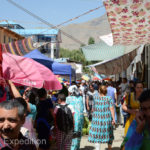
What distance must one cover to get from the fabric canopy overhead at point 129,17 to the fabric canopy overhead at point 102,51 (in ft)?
11.4

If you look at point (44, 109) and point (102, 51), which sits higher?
point (102, 51)

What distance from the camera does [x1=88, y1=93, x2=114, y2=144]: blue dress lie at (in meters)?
6.41

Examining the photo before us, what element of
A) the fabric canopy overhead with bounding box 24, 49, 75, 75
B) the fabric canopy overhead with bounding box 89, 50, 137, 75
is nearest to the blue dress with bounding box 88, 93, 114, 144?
the fabric canopy overhead with bounding box 24, 49, 75, 75

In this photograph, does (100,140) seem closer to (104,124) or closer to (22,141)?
(104,124)

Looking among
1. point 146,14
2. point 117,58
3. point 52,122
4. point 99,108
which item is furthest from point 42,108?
point 117,58

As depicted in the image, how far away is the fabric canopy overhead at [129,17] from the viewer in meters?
4.09

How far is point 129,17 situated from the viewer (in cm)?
462

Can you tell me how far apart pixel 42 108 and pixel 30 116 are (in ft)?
3.44

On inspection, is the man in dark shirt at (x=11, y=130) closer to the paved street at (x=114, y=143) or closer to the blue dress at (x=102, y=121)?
the blue dress at (x=102, y=121)

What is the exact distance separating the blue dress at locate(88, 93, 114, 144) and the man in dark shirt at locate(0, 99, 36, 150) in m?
4.29

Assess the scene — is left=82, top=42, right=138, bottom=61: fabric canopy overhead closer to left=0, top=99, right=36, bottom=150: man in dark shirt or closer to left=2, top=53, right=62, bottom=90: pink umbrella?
left=2, top=53, right=62, bottom=90: pink umbrella

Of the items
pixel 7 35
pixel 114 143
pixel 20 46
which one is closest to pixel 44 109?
pixel 20 46

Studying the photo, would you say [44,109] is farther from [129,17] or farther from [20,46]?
[129,17]

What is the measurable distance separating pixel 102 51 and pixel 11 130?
8.12m
